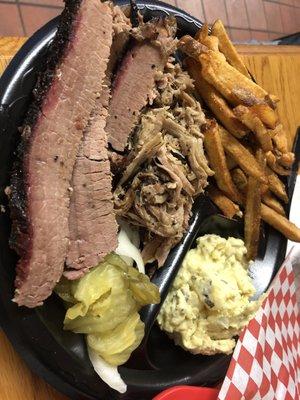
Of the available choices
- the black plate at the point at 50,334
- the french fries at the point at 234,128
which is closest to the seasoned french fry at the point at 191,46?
the french fries at the point at 234,128

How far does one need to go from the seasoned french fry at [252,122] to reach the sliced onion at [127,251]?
2.19 feet

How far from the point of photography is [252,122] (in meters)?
2.18

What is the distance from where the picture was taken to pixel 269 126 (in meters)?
2.29

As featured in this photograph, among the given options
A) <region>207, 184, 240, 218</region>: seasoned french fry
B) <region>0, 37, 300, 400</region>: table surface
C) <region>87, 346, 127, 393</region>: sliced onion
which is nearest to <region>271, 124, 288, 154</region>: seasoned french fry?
<region>207, 184, 240, 218</region>: seasoned french fry

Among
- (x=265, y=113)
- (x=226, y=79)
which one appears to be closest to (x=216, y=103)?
(x=226, y=79)

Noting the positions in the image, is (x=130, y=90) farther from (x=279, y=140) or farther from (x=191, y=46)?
(x=279, y=140)

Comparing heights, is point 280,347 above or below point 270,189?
below

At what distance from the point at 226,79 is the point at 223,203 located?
1.69 feet

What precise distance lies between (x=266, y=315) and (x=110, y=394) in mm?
749

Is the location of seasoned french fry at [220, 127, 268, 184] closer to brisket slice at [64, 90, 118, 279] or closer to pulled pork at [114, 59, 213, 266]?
pulled pork at [114, 59, 213, 266]

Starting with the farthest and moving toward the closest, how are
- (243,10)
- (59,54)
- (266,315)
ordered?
(243,10) < (266,315) < (59,54)

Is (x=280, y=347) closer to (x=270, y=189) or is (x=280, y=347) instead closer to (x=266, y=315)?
(x=266, y=315)

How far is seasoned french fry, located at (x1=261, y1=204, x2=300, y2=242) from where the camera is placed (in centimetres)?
245

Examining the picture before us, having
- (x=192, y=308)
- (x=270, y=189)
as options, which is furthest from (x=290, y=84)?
(x=192, y=308)
